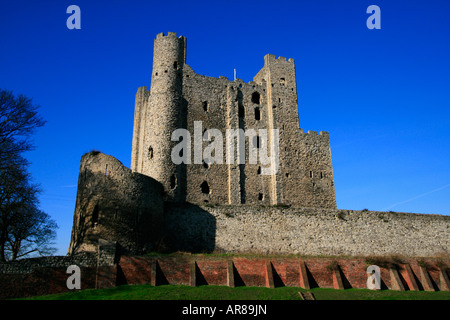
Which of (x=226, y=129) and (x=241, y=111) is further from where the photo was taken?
(x=241, y=111)

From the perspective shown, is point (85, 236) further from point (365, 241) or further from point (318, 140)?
point (318, 140)

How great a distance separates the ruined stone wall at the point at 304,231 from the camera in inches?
1106

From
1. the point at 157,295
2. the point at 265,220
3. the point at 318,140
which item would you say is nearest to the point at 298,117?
the point at 318,140

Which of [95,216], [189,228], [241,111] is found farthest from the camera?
[241,111]

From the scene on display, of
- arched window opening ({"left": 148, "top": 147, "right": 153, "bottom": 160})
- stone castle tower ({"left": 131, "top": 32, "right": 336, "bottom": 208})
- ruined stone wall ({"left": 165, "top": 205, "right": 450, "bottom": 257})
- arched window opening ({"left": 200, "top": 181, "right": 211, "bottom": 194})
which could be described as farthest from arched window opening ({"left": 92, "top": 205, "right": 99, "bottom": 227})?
arched window opening ({"left": 200, "top": 181, "right": 211, "bottom": 194})

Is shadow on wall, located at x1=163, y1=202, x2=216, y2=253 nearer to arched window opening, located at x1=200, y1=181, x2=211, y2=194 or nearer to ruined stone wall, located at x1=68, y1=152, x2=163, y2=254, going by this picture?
ruined stone wall, located at x1=68, y1=152, x2=163, y2=254

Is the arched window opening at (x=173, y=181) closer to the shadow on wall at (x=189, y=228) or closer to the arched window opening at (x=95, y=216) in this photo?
the shadow on wall at (x=189, y=228)

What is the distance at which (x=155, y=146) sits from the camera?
31938 millimetres

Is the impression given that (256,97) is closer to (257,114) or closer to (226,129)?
(257,114)

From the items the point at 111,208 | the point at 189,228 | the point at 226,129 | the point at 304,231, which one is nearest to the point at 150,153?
the point at 226,129

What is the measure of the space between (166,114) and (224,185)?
7.90m

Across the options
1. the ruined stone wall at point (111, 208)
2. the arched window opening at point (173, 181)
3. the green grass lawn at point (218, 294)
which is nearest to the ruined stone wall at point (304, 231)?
the arched window opening at point (173, 181)

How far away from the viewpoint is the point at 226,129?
117 feet

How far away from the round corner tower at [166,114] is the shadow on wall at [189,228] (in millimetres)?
2555
